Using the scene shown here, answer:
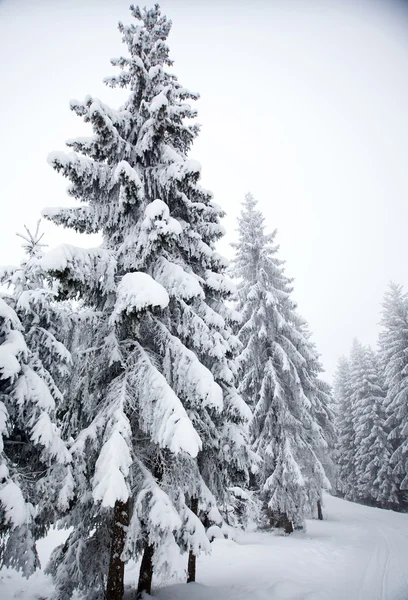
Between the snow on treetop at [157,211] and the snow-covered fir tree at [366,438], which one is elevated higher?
the snow on treetop at [157,211]

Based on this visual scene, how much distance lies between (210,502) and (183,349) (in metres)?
4.11

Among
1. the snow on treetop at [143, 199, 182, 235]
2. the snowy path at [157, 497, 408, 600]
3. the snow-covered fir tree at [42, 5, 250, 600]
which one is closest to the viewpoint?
the snow-covered fir tree at [42, 5, 250, 600]

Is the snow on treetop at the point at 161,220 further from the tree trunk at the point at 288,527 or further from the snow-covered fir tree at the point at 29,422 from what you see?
the tree trunk at the point at 288,527

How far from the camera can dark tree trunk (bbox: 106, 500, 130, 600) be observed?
518 cm

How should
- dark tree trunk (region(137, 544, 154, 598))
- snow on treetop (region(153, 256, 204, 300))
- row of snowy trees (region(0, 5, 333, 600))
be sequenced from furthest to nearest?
1. dark tree trunk (region(137, 544, 154, 598))
2. snow on treetop (region(153, 256, 204, 300))
3. row of snowy trees (region(0, 5, 333, 600))

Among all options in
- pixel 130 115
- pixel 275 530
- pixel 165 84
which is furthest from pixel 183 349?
pixel 275 530

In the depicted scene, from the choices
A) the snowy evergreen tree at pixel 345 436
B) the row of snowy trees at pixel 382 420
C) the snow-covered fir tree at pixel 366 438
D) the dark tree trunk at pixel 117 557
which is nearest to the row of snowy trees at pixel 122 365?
the dark tree trunk at pixel 117 557

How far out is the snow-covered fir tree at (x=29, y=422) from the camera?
4.32m

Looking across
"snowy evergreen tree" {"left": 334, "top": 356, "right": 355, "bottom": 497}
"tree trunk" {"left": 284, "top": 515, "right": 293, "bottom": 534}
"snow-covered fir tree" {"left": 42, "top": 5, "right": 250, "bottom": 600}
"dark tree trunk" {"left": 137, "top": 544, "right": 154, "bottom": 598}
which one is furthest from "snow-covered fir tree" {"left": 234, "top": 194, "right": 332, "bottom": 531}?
"snowy evergreen tree" {"left": 334, "top": 356, "right": 355, "bottom": 497}

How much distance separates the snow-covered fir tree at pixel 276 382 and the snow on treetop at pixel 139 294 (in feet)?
35.4

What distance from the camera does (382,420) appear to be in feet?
87.1

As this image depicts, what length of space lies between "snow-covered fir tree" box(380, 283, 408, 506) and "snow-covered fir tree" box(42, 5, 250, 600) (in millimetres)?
18226

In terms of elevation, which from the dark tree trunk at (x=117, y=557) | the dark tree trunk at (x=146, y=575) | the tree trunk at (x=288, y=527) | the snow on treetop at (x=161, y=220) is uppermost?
the snow on treetop at (x=161, y=220)

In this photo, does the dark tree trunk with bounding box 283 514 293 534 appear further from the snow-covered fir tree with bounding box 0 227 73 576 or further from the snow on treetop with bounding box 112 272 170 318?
the snow on treetop with bounding box 112 272 170 318
